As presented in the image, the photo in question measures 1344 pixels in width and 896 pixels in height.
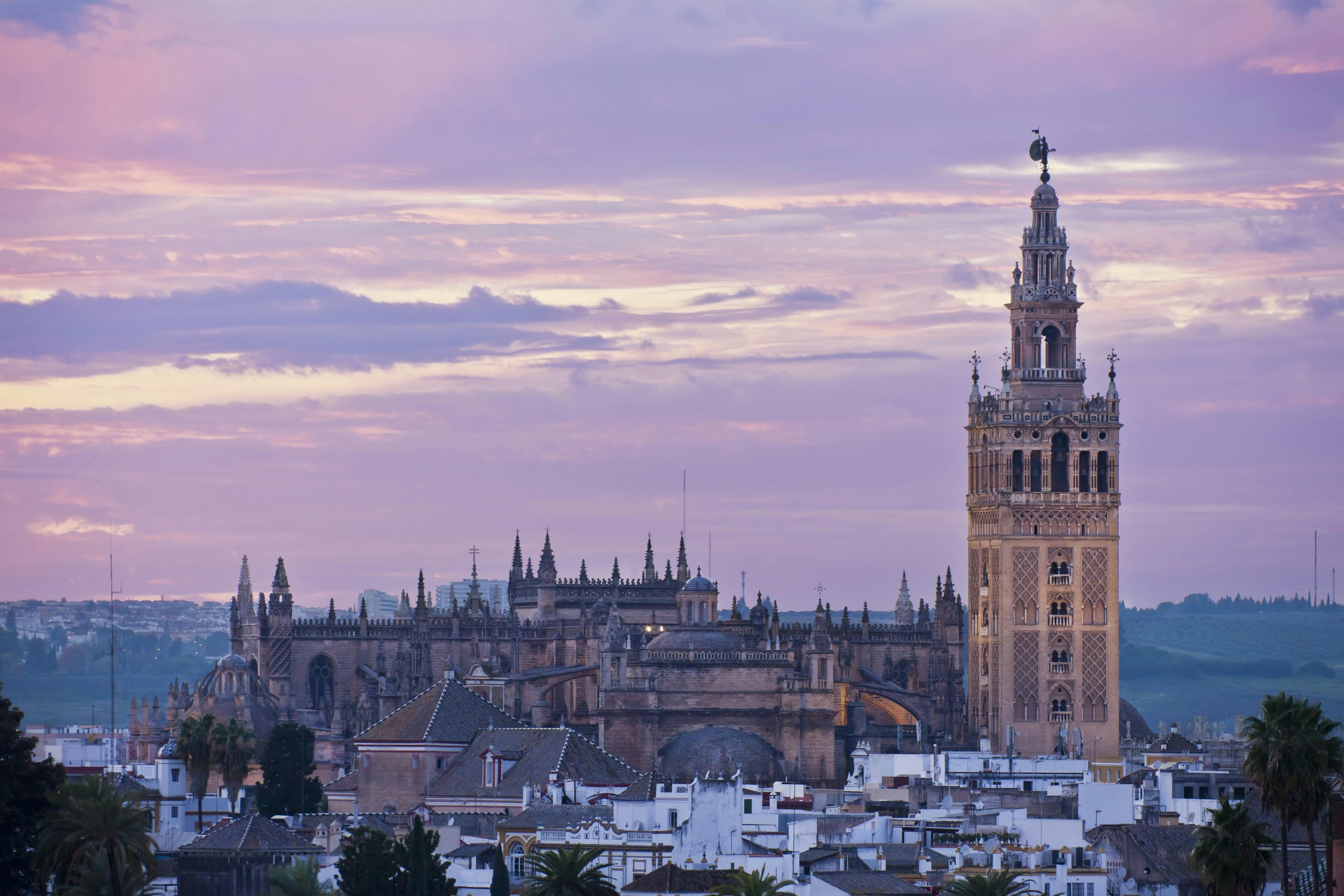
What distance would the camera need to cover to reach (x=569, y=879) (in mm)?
107062

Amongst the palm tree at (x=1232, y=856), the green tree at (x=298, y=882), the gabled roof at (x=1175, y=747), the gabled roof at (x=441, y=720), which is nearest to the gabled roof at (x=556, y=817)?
the green tree at (x=298, y=882)

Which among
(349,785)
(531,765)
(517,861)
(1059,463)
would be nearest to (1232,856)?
(517,861)

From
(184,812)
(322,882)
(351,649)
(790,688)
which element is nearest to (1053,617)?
(790,688)

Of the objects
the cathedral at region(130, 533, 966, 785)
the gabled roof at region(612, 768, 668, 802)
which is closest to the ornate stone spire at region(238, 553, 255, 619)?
the cathedral at region(130, 533, 966, 785)

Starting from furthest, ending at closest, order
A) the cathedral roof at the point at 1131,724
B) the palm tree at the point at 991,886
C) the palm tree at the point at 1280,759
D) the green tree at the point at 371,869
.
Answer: the cathedral roof at the point at 1131,724, the green tree at the point at 371,869, the palm tree at the point at 991,886, the palm tree at the point at 1280,759

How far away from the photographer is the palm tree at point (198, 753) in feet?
480

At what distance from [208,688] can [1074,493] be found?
46525 millimetres

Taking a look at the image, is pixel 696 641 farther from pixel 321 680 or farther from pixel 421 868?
pixel 421 868

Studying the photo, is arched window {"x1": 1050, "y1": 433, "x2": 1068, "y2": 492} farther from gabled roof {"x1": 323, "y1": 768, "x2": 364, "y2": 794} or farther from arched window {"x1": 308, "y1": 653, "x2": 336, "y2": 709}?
gabled roof {"x1": 323, "y1": 768, "x2": 364, "y2": 794}

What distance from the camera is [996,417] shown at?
173375mm

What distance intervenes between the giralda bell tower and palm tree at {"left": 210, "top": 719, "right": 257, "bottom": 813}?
41.9 metres

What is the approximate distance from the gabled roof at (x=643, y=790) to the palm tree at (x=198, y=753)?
949 inches

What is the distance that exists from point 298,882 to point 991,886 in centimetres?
2607

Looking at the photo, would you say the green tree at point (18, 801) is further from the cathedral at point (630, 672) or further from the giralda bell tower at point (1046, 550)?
the giralda bell tower at point (1046, 550)
